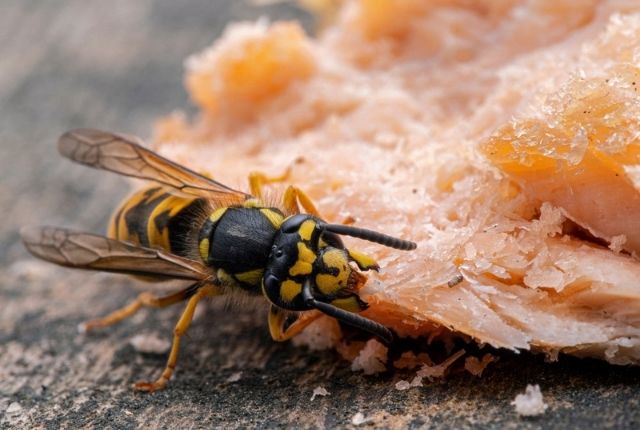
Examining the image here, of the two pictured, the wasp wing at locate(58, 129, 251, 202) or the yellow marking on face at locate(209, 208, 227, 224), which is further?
the wasp wing at locate(58, 129, 251, 202)

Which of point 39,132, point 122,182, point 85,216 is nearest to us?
point 85,216

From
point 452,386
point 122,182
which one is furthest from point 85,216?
point 452,386

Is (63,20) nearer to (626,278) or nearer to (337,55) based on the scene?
(337,55)

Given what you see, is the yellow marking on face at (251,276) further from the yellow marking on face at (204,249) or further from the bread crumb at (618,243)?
the bread crumb at (618,243)

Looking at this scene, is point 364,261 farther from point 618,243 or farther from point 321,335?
point 618,243

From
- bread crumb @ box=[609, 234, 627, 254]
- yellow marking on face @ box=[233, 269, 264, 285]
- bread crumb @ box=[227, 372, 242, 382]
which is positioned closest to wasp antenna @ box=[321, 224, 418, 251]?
yellow marking on face @ box=[233, 269, 264, 285]

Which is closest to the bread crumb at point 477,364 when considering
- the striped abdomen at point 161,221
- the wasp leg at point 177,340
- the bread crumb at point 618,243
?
the bread crumb at point 618,243

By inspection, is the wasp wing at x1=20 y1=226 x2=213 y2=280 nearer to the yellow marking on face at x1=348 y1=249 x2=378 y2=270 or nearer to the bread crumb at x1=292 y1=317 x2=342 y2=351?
the bread crumb at x1=292 y1=317 x2=342 y2=351
